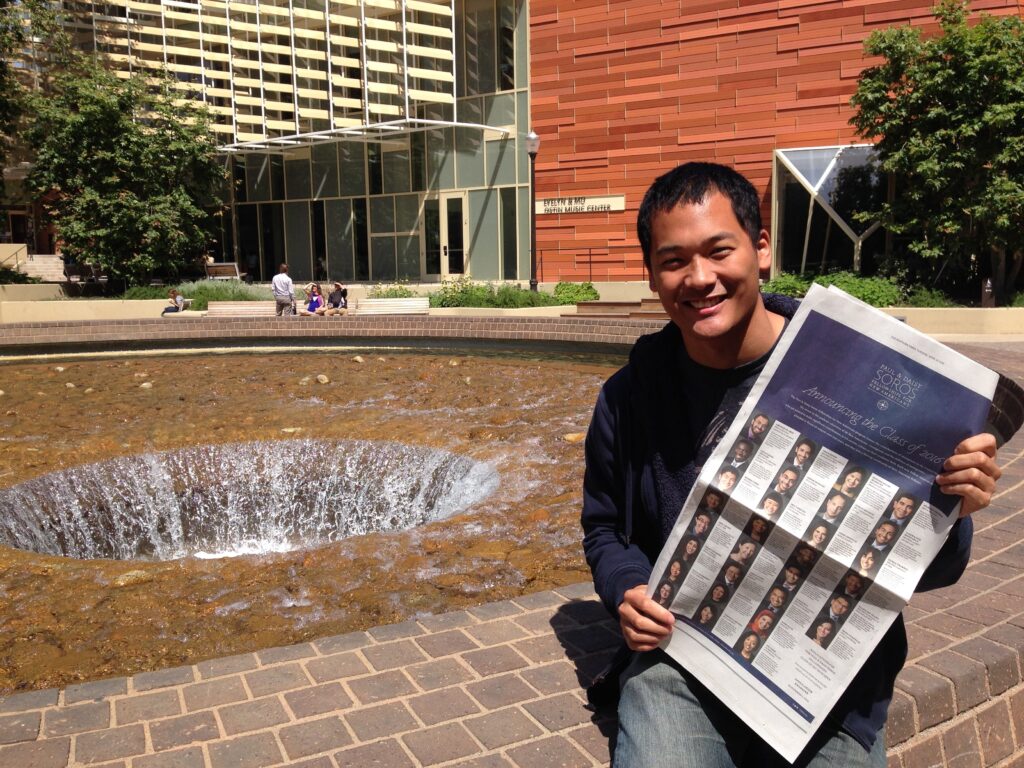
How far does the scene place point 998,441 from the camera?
1647mm

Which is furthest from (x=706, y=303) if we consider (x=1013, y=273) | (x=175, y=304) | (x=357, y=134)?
(x=357, y=134)

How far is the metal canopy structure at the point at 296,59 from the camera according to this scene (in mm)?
26672

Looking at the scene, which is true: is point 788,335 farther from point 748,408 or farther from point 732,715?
point 732,715

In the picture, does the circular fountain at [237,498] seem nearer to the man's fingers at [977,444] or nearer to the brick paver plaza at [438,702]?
the brick paver plaza at [438,702]

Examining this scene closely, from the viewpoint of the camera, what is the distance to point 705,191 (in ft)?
6.20

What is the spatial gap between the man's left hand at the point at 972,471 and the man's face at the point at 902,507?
2.9 inches

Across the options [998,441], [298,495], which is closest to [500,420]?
[298,495]

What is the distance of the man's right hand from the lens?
74.5 inches

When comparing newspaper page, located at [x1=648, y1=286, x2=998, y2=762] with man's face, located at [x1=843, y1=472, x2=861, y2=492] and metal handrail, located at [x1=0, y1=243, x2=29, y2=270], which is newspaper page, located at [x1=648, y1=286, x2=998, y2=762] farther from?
metal handrail, located at [x1=0, y1=243, x2=29, y2=270]

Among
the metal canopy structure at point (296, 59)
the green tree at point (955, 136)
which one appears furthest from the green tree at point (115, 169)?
the green tree at point (955, 136)

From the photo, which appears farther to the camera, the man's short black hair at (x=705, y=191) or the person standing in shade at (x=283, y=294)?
the person standing in shade at (x=283, y=294)

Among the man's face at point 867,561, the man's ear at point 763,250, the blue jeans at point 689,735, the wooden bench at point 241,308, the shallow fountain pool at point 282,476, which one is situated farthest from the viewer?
the wooden bench at point 241,308

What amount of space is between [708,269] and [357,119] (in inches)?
1166

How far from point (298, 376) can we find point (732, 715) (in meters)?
9.10
